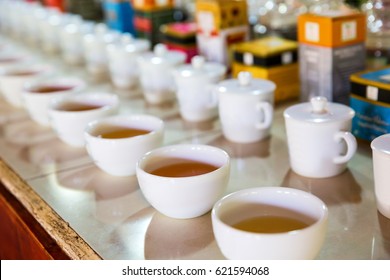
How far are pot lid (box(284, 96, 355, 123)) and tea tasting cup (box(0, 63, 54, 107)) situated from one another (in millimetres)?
686

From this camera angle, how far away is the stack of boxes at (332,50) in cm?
109

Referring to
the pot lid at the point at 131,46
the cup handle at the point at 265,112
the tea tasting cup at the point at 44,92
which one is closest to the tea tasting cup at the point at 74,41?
the pot lid at the point at 131,46

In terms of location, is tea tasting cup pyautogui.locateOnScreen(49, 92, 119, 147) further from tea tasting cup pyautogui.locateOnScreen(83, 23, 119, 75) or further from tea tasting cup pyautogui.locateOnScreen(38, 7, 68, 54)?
tea tasting cup pyautogui.locateOnScreen(38, 7, 68, 54)

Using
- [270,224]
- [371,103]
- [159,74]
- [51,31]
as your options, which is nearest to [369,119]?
[371,103]

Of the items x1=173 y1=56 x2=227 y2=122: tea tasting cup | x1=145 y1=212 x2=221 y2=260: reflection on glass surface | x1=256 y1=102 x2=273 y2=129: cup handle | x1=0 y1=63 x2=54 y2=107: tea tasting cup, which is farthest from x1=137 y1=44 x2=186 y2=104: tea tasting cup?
x1=145 y1=212 x2=221 y2=260: reflection on glass surface

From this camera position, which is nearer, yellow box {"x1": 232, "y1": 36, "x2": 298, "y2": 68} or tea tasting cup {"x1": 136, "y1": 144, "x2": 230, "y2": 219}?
tea tasting cup {"x1": 136, "y1": 144, "x2": 230, "y2": 219}

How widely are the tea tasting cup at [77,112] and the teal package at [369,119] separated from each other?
42 cm

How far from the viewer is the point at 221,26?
1.36m

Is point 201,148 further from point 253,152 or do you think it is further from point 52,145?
point 52,145

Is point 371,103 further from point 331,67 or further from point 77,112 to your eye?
point 77,112

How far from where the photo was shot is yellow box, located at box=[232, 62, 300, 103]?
122 centimetres

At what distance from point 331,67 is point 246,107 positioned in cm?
22

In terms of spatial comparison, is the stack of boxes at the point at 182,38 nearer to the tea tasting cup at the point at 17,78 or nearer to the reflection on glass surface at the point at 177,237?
the tea tasting cup at the point at 17,78

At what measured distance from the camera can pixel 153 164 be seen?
0.81 meters
